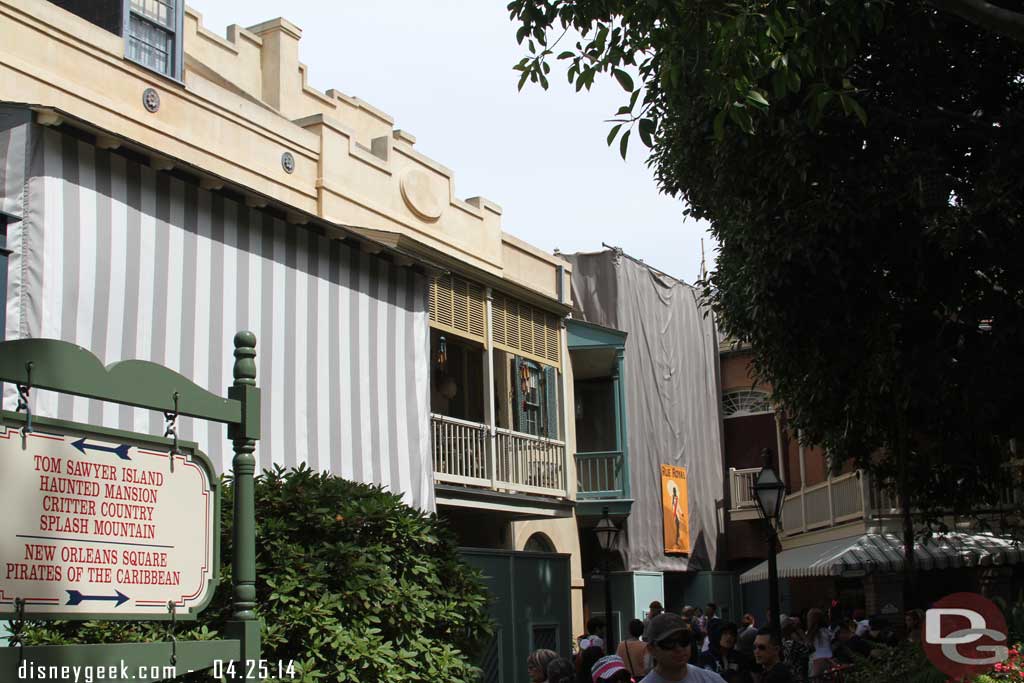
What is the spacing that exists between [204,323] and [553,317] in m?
11.2

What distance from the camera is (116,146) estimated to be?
10.1 metres

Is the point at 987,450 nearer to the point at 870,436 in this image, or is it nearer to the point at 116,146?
the point at 870,436

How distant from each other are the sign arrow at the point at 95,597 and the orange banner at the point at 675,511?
23174mm

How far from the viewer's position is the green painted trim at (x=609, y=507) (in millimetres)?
23891

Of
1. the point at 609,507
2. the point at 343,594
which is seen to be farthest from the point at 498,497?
the point at 343,594

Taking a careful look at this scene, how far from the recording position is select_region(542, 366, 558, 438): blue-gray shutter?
20438 millimetres

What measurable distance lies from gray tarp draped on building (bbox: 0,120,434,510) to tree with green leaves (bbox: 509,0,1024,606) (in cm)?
385

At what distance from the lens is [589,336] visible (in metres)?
24.2

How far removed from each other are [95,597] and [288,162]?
1225 cm

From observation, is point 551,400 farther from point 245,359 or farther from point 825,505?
point 245,359

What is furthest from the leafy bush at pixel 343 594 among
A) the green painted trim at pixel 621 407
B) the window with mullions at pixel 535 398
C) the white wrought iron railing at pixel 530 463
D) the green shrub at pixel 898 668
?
the green painted trim at pixel 621 407

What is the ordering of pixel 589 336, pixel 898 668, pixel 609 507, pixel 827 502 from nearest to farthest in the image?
pixel 898 668
pixel 609 507
pixel 589 336
pixel 827 502

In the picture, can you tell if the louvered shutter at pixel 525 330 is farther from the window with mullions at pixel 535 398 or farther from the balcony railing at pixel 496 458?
the balcony railing at pixel 496 458

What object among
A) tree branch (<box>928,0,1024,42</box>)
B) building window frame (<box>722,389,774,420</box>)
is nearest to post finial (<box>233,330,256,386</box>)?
tree branch (<box>928,0,1024,42</box>)
